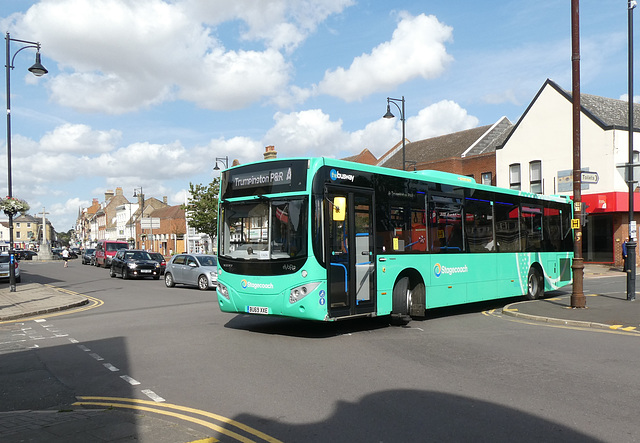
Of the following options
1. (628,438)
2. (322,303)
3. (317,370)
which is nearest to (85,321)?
(322,303)

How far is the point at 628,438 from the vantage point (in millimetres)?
4809

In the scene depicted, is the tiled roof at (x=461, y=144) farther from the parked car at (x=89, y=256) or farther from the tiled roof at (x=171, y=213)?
the tiled roof at (x=171, y=213)

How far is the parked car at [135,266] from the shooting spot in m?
29.3

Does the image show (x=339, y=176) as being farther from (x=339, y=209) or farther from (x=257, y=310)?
(x=257, y=310)

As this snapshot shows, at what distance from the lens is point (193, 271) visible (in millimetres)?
22844

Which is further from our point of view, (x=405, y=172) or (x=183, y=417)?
(x=405, y=172)

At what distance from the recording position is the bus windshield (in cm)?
967

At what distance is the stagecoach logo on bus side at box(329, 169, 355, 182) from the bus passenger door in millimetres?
239

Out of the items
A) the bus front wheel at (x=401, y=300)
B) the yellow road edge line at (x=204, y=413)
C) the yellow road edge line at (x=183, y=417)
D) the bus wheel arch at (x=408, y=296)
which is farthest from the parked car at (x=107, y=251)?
the yellow road edge line at (x=183, y=417)

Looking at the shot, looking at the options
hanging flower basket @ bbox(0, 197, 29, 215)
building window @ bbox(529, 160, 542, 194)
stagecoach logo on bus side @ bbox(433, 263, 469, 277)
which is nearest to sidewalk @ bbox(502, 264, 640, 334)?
stagecoach logo on bus side @ bbox(433, 263, 469, 277)

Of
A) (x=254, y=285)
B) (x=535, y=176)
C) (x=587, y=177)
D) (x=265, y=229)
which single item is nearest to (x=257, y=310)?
(x=254, y=285)

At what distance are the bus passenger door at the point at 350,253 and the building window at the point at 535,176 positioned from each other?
27673mm

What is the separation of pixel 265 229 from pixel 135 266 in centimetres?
2128

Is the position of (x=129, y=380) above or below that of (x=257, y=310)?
below
